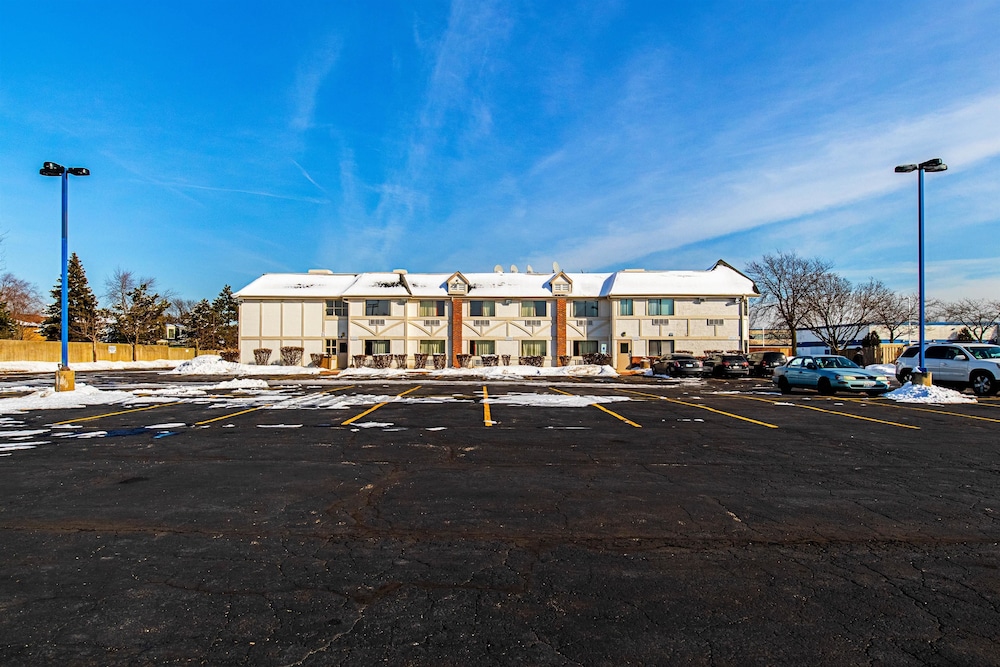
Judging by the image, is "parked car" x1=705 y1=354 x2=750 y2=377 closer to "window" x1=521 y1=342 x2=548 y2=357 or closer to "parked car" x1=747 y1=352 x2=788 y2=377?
"parked car" x1=747 y1=352 x2=788 y2=377

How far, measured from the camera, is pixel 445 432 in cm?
1022

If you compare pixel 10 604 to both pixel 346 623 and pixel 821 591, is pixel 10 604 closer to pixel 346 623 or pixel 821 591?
pixel 346 623

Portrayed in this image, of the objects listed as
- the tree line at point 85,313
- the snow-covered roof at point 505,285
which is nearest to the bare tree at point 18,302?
the tree line at point 85,313

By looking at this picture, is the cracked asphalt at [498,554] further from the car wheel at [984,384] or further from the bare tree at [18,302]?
the bare tree at [18,302]

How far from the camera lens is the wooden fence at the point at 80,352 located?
46.7 meters

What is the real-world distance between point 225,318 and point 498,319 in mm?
56253

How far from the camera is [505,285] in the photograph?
49.1 metres

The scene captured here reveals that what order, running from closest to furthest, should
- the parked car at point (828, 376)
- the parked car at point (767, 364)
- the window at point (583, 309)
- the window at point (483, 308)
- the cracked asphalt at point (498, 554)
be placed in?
the cracked asphalt at point (498, 554) → the parked car at point (828, 376) → the parked car at point (767, 364) → the window at point (483, 308) → the window at point (583, 309)

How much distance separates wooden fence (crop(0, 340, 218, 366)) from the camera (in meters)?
46.7

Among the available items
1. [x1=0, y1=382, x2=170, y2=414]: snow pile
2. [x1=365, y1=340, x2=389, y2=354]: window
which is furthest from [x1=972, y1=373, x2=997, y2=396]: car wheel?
[x1=365, y1=340, x2=389, y2=354]: window

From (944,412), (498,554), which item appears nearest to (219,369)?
(498,554)

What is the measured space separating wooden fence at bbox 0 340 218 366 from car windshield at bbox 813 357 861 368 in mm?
58307

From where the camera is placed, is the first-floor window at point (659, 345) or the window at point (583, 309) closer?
the first-floor window at point (659, 345)

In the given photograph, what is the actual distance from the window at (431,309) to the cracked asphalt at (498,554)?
38.7 meters
